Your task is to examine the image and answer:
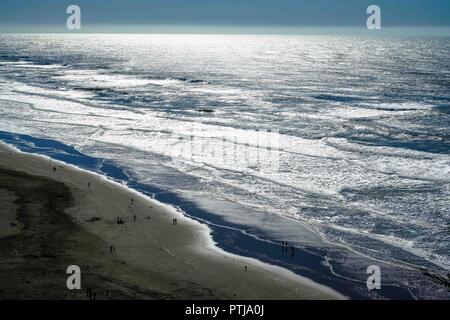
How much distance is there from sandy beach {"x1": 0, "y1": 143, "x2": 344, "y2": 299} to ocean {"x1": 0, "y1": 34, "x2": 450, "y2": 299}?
1674 mm

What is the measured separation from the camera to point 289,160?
44281 mm

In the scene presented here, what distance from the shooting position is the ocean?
2642 cm

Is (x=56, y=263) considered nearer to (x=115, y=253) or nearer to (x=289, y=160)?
(x=115, y=253)

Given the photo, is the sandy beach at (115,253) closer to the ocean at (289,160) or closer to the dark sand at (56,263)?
the dark sand at (56,263)

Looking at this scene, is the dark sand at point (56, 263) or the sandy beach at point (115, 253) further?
the sandy beach at point (115, 253)

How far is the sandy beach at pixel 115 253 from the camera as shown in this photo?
21.2m

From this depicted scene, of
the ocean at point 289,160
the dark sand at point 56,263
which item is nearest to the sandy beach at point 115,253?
the dark sand at point 56,263

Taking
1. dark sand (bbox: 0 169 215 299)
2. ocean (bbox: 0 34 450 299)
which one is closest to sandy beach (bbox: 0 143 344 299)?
dark sand (bbox: 0 169 215 299)

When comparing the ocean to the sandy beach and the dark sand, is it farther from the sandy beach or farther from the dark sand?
the dark sand

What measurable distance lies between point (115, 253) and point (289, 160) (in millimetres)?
22640

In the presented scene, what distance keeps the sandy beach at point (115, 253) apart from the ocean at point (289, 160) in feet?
5.49
